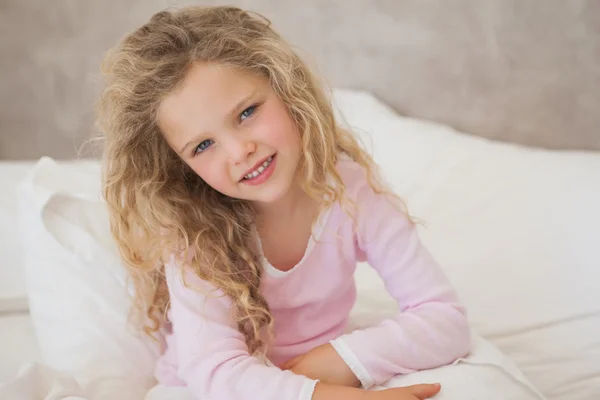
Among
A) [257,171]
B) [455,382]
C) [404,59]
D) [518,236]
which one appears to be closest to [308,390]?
[455,382]

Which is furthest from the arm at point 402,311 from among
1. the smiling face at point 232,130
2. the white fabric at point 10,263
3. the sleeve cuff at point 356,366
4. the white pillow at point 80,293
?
the white fabric at point 10,263

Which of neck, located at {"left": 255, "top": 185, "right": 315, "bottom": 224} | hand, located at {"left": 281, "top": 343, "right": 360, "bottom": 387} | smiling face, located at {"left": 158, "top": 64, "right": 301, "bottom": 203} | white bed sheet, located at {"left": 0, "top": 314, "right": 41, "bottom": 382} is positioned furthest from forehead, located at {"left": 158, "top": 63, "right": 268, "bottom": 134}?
white bed sheet, located at {"left": 0, "top": 314, "right": 41, "bottom": 382}

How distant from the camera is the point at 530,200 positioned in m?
1.16

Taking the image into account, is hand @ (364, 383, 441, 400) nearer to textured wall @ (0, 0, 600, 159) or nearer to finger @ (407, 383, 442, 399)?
finger @ (407, 383, 442, 399)

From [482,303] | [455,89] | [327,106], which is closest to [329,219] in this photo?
[327,106]

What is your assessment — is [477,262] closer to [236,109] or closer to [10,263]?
[236,109]

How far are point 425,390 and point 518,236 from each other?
1.54ft

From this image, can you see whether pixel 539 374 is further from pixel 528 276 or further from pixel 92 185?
pixel 92 185

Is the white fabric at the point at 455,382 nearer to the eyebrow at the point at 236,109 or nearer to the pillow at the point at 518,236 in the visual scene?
the pillow at the point at 518,236

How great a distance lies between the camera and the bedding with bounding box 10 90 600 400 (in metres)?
0.97

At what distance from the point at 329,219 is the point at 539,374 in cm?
38

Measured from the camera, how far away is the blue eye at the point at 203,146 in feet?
2.70

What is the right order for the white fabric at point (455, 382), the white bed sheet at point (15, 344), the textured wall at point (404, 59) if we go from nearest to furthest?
the white fabric at point (455, 382)
the white bed sheet at point (15, 344)
the textured wall at point (404, 59)

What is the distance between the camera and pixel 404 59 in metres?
1.41
